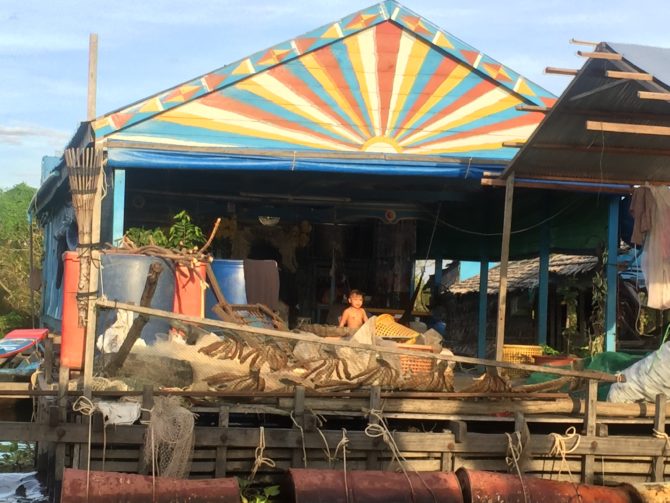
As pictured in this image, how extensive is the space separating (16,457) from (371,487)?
7101 millimetres

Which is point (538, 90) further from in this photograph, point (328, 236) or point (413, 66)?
point (328, 236)

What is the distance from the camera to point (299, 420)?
6.72 metres

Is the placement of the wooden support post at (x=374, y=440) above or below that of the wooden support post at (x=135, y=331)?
below

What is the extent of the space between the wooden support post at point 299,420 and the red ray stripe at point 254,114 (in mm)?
4369

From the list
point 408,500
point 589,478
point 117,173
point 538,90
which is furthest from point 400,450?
point 538,90

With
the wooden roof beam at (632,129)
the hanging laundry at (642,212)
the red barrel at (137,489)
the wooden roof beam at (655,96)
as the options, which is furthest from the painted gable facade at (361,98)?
the red barrel at (137,489)

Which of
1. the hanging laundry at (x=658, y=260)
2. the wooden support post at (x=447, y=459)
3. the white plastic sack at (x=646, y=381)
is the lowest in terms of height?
the wooden support post at (x=447, y=459)

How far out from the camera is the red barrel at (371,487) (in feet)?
20.6

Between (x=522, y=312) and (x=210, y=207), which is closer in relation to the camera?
(x=210, y=207)

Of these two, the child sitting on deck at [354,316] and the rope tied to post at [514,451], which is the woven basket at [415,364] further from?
the child sitting on deck at [354,316]

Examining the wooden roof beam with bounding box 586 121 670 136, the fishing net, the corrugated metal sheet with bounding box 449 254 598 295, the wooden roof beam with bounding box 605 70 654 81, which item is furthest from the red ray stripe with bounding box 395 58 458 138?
the corrugated metal sheet with bounding box 449 254 598 295

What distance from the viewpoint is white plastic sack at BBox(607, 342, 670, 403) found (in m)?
7.40

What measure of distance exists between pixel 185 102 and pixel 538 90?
13.6 ft

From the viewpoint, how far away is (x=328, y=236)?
14.9 meters
